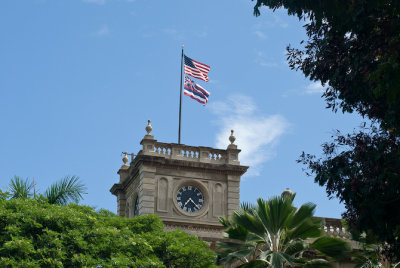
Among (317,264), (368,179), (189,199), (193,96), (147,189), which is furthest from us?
(193,96)

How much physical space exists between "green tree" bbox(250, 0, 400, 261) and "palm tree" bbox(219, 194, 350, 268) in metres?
8.15

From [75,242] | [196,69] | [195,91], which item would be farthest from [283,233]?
[196,69]

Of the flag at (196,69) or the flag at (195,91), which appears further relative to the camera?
the flag at (196,69)

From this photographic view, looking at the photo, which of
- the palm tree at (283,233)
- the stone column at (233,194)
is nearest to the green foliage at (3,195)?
the palm tree at (283,233)

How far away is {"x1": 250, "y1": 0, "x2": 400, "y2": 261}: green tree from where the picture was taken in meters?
17.3

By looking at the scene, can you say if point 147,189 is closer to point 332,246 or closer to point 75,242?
point 75,242

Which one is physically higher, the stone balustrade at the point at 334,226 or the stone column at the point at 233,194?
the stone column at the point at 233,194

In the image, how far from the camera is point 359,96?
18.5 meters

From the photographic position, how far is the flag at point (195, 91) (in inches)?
2000

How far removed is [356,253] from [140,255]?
28.1ft

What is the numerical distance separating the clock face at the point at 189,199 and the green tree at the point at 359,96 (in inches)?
1123

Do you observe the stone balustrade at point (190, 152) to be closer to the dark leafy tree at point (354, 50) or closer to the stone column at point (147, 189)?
the stone column at point (147, 189)

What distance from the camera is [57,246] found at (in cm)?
2619

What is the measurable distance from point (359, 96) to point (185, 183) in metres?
30.5
